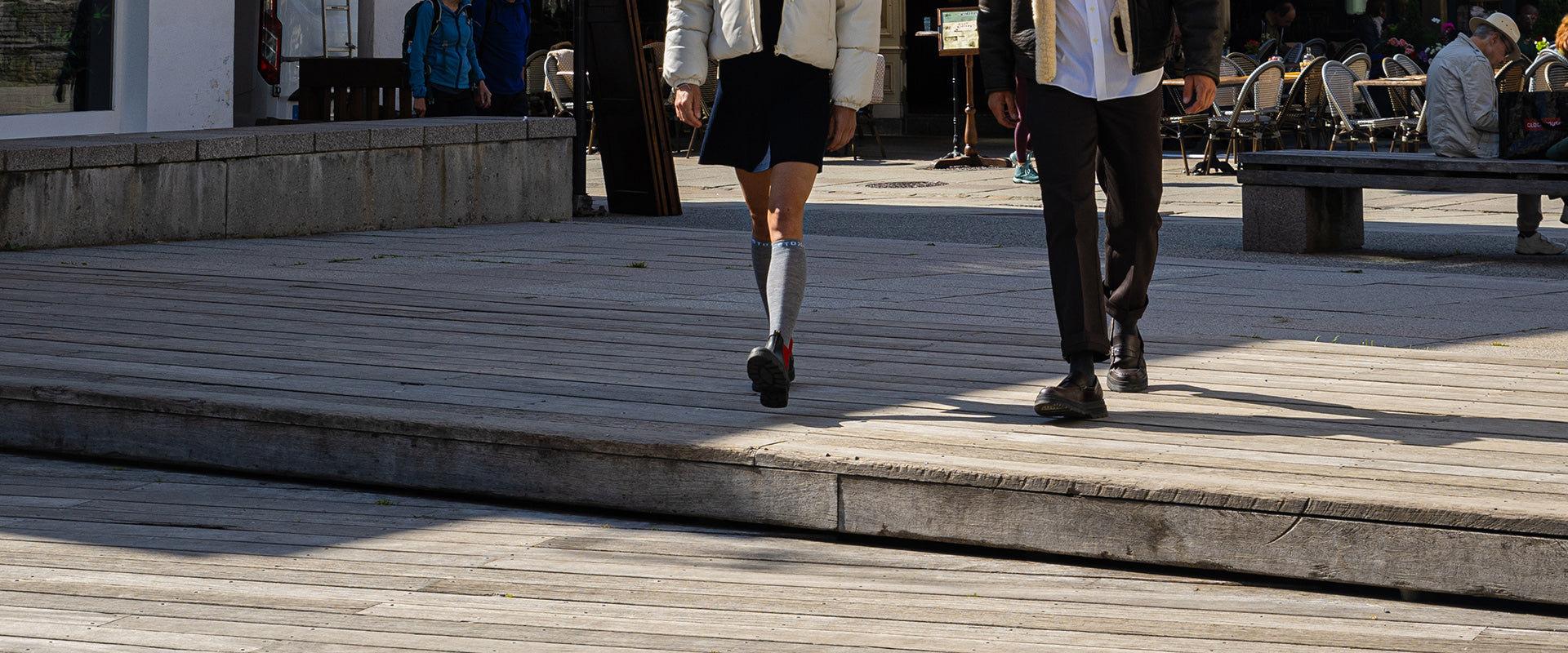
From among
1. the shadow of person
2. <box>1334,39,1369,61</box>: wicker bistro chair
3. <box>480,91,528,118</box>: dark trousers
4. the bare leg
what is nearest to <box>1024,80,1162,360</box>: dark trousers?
the shadow of person

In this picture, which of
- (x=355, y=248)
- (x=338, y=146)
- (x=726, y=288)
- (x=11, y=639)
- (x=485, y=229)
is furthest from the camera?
(x=485, y=229)

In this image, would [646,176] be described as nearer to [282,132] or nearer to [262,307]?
[282,132]

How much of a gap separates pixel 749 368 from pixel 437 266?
171 inches

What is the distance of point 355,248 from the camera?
375 inches

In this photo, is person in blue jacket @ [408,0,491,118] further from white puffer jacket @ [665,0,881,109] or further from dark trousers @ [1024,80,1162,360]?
dark trousers @ [1024,80,1162,360]

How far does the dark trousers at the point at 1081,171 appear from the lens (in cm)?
468

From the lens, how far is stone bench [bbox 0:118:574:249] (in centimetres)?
906

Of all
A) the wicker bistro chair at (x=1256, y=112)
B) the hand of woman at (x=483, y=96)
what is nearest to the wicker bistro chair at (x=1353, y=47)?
the wicker bistro chair at (x=1256, y=112)

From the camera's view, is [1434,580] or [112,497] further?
[112,497]

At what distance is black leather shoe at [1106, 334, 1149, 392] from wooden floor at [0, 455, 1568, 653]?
1.17m

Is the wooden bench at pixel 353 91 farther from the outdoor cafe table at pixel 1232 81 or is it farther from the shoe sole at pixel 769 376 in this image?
the shoe sole at pixel 769 376

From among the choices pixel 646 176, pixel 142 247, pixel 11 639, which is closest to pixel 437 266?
pixel 142 247

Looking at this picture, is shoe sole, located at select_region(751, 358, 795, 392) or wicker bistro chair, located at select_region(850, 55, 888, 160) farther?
wicker bistro chair, located at select_region(850, 55, 888, 160)

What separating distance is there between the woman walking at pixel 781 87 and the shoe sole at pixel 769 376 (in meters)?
0.10
